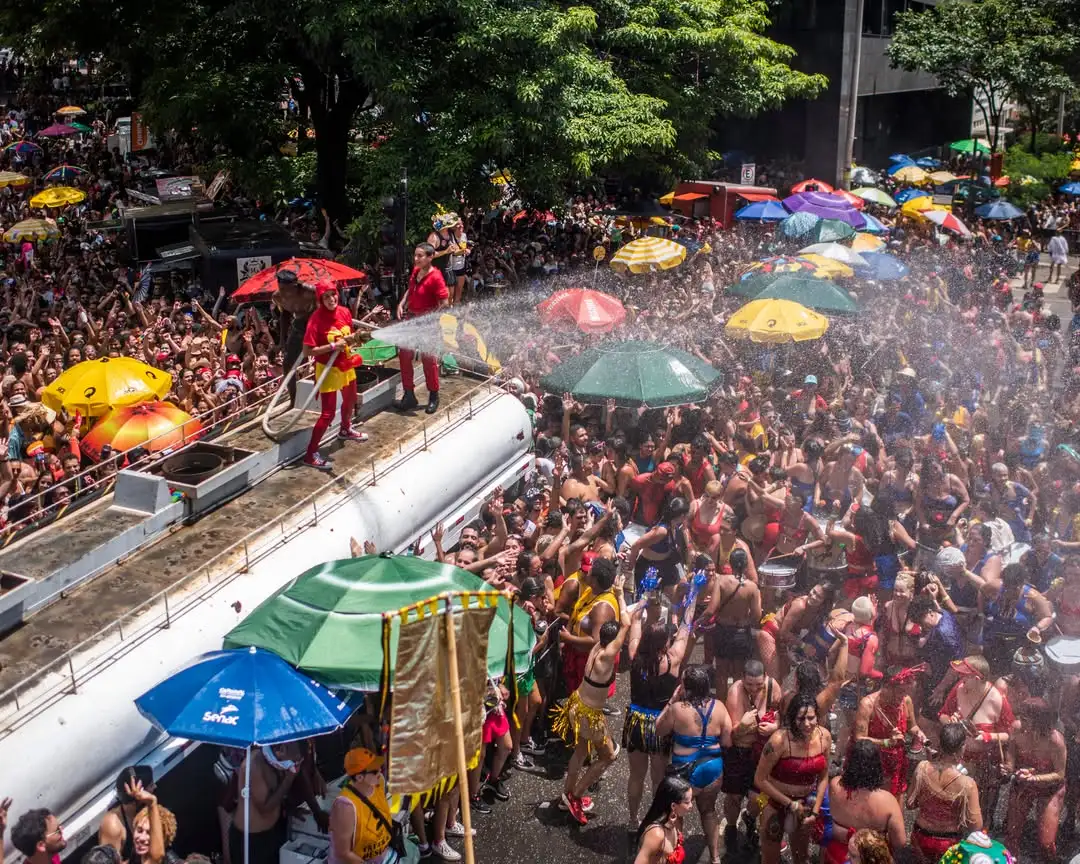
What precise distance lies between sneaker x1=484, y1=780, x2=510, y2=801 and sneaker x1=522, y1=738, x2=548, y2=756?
0.53m

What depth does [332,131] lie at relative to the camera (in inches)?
918

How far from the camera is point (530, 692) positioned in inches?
372

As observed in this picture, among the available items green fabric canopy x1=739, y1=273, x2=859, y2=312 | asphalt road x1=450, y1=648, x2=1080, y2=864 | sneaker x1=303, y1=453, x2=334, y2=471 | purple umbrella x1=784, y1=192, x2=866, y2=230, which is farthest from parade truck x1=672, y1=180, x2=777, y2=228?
asphalt road x1=450, y1=648, x2=1080, y2=864

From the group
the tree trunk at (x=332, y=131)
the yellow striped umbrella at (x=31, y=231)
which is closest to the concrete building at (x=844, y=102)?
the tree trunk at (x=332, y=131)

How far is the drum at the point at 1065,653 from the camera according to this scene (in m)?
8.53

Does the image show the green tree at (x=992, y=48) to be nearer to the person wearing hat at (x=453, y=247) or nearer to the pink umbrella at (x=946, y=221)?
the pink umbrella at (x=946, y=221)

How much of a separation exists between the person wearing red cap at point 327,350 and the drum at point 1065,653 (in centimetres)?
585

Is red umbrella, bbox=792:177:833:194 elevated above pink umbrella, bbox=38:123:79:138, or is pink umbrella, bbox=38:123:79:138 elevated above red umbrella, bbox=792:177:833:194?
pink umbrella, bbox=38:123:79:138

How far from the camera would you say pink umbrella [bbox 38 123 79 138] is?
37856 mm

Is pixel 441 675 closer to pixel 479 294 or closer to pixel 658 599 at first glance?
pixel 658 599

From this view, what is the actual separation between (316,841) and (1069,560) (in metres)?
6.29

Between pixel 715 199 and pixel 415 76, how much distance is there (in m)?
11.8

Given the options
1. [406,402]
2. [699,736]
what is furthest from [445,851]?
[406,402]

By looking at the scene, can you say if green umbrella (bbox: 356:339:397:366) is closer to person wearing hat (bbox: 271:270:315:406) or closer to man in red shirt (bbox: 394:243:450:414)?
man in red shirt (bbox: 394:243:450:414)
